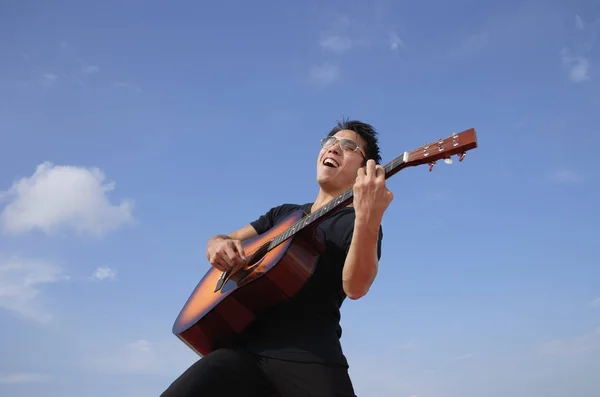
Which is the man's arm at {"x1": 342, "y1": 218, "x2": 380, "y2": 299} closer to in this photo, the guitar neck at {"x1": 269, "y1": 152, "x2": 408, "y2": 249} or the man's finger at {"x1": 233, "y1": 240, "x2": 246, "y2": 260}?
the guitar neck at {"x1": 269, "y1": 152, "x2": 408, "y2": 249}

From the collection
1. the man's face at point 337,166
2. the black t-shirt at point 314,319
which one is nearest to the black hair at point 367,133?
the man's face at point 337,166

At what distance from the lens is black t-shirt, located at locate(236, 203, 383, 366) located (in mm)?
2971

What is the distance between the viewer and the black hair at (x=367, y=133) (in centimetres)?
423

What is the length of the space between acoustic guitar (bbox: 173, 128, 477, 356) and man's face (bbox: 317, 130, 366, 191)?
0.38 m

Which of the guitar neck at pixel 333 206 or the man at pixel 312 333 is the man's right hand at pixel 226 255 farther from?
the guitar neck at pixel 333 206

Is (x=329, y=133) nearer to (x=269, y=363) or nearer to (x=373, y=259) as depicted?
(x=373, y=259)

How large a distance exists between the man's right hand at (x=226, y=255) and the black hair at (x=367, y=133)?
4.26 feet

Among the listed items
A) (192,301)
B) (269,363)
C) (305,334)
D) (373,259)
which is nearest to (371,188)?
(373,259)

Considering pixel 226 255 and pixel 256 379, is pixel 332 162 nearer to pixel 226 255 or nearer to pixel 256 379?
pixel 226 255

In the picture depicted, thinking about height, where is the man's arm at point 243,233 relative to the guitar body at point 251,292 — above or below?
above

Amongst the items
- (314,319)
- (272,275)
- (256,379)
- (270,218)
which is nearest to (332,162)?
(270,218)

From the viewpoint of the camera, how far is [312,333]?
9.93 feet

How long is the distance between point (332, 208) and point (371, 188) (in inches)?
16.1

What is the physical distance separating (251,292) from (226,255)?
0.41 m
